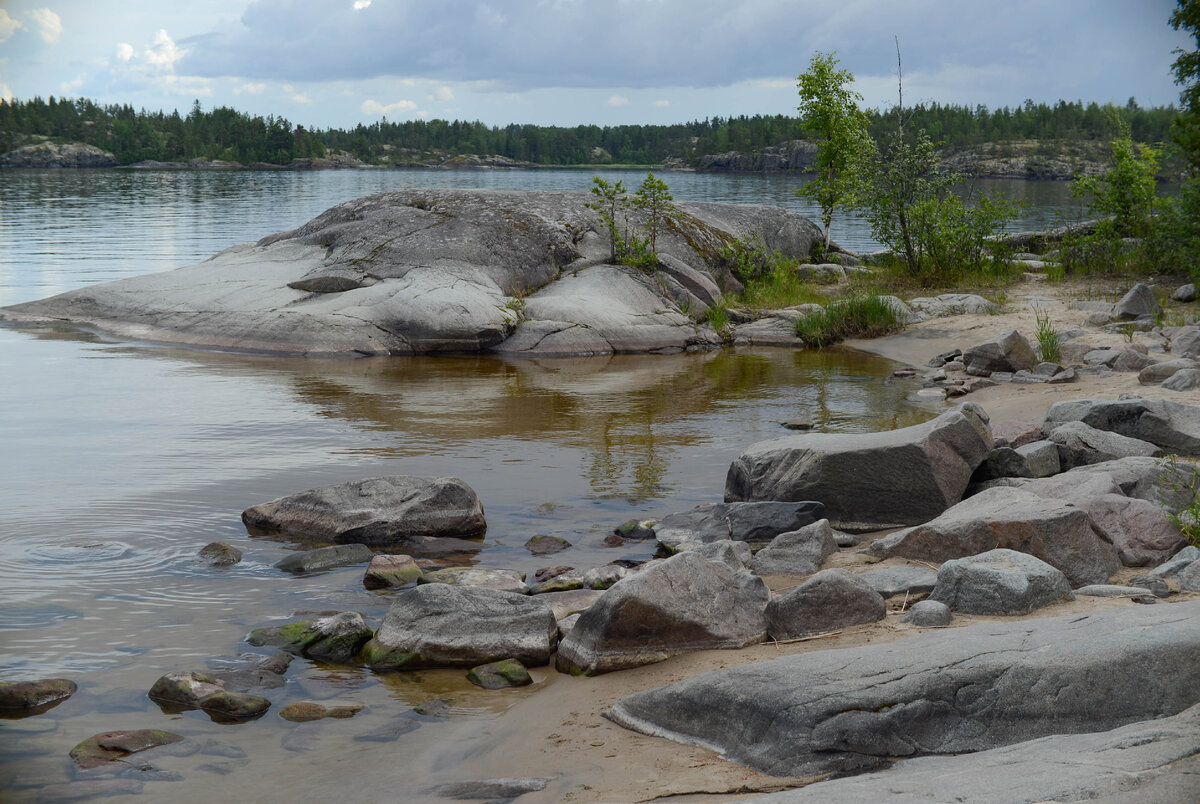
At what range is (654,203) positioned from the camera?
19938mm

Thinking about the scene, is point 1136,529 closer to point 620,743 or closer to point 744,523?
point 744,523

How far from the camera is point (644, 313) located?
17.8 meters

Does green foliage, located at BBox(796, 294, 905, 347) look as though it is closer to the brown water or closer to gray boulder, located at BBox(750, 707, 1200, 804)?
the brown water

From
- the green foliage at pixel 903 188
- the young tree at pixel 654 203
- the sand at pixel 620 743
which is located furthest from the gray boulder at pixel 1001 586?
the green foliage at pixel 903 188

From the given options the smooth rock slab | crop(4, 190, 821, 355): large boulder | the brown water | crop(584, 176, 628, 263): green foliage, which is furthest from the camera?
crop(584, 176, 628, 263): green foliage

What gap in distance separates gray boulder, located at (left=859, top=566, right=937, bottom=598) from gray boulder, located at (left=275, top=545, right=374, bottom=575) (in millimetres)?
3539

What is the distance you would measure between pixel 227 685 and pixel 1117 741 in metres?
4.07

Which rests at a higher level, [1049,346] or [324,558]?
[1049,346]

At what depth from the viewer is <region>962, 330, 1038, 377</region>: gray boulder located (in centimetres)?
1300

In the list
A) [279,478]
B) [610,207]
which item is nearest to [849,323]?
[610,207]

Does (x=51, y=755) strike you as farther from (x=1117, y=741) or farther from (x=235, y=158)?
(x=235, y=158)

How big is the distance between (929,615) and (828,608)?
0.51 m

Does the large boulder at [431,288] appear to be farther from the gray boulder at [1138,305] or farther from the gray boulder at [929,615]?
the gray boulder at [929,615]

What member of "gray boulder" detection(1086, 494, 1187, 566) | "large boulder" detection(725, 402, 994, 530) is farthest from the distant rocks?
"gray boulder" detection(1086, 494, 1187, 566)
